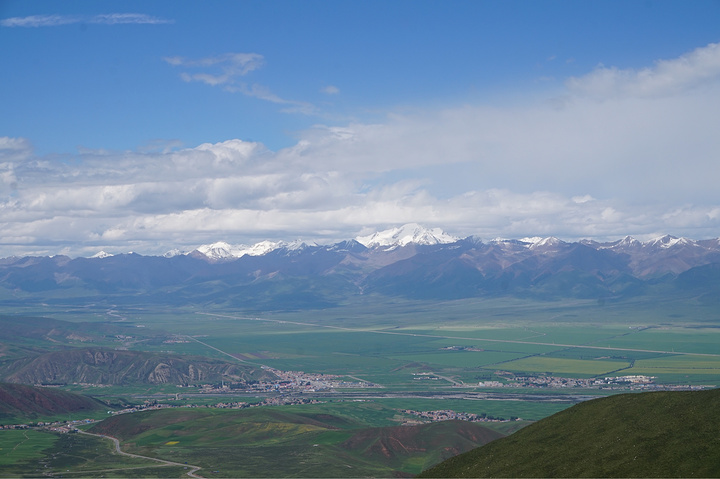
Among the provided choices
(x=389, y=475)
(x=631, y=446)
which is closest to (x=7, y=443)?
(x=389, y=475)

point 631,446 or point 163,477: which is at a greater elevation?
point 631,446

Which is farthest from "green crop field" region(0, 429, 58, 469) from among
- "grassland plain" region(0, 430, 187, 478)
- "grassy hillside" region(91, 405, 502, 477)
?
"grassy hillside" region(91, 405, 502, 477)

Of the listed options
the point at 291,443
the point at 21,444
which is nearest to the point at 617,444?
the point at 291,443

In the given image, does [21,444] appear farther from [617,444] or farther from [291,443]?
[617,444]

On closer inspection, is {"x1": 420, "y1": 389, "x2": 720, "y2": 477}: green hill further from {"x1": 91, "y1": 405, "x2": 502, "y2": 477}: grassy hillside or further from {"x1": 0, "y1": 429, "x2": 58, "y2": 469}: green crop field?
{"x1": 0, "y1": 429, "x2": 58, "y2": 469}: green crop field

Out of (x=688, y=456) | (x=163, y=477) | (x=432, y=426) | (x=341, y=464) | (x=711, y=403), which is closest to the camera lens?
(x=688, y=456)

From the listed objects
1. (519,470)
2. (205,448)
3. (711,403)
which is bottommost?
(205,448)

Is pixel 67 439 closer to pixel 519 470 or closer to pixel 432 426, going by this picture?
pixel 432 426
